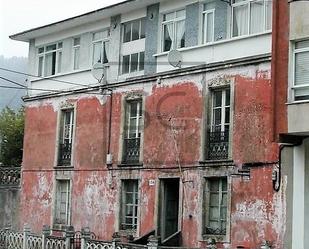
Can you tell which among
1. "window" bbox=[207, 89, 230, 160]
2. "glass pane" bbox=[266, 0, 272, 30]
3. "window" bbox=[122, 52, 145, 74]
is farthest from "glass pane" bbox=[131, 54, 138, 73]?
"glass pane" bbox=[266, 0, 272, 30]

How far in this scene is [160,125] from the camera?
25141mm

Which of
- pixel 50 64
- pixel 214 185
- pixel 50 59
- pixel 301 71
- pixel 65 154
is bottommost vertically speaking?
pixel 214 185

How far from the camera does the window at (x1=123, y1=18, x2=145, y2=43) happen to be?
26969mm

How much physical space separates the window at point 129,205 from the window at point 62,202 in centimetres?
347

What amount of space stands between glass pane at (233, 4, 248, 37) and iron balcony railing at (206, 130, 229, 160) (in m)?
3.36

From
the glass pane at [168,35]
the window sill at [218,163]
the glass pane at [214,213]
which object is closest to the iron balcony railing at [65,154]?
the glass pane at [168,35]

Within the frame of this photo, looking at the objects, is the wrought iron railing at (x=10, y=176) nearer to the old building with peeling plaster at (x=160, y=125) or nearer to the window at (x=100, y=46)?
the old building with peeling plaster at (x=160, y=125)

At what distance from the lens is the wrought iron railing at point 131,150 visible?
2610 centimetres

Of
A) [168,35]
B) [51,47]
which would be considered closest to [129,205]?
[168,35]

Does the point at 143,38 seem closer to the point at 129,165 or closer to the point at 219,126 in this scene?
the point at 129,165

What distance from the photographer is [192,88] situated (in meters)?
24.1

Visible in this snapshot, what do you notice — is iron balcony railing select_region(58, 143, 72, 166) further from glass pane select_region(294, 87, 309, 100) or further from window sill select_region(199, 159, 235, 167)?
glass pane select_region(294, 87, 309, 100)

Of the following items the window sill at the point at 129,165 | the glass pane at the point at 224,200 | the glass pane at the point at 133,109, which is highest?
the glass pane at the point at 133,109

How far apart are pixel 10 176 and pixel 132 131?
890 cm
